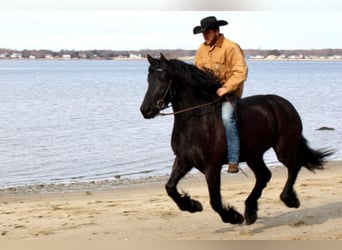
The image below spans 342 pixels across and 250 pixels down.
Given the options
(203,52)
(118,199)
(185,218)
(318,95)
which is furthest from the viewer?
(318,95)

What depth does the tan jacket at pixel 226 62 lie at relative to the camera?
5859mm

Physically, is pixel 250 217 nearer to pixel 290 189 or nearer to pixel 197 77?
pixel 290 189

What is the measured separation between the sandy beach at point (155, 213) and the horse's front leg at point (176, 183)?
1.05 feet

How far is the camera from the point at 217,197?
6.27 metres

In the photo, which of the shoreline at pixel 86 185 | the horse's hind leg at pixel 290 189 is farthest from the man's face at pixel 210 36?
the shoreline at pixel 86 185

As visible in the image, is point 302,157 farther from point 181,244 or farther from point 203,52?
point 181,244

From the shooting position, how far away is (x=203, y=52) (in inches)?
236

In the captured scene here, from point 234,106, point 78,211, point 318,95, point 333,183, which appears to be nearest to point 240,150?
point 234,106

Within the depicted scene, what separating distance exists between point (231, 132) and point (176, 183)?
711mm

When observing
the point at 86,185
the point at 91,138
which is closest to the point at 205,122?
the point at 86,185

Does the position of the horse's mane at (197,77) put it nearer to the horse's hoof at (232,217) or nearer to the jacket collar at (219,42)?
the jacket collar at (219,42)

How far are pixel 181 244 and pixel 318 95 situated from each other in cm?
4267

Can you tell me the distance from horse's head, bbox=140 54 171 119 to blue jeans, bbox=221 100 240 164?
1.96 feet

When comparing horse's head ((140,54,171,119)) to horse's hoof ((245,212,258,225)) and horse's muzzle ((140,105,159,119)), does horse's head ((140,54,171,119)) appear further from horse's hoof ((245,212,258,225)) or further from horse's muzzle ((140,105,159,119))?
horse's hoof ((245,212,258,225))
